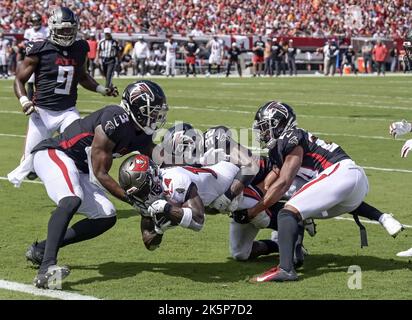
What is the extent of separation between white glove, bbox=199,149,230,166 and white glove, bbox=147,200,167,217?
3.01 feet

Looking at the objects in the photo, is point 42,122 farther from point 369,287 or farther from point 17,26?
point 17,26

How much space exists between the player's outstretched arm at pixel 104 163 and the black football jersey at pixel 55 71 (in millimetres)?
2924

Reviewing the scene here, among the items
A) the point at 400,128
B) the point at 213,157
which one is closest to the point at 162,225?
the point at 213,157

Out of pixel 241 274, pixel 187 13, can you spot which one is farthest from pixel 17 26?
pixel 241 274

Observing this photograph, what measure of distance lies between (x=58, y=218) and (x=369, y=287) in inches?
81.9

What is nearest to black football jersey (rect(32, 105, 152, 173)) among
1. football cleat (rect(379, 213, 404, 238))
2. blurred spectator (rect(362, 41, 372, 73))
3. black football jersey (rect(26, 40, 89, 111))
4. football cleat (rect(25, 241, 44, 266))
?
football cleat (rect(25, 241, 44, 266))

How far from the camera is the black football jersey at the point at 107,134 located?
6.20 meters

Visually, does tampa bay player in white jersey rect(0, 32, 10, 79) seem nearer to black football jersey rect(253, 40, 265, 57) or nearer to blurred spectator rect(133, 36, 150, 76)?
blurred spectator rect(133, 36, 150, 76)

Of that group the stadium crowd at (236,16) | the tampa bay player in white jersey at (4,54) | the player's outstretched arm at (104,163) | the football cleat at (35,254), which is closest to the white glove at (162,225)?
the player's outstretched arm at (104,163)

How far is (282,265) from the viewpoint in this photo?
6.14 metres

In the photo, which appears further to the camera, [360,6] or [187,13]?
[360,6]

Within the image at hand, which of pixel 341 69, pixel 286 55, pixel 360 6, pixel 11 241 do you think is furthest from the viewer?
pixel 360 6

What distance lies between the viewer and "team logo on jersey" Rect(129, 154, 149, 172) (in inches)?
235

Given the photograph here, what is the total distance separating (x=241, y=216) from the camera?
21.6 feet
